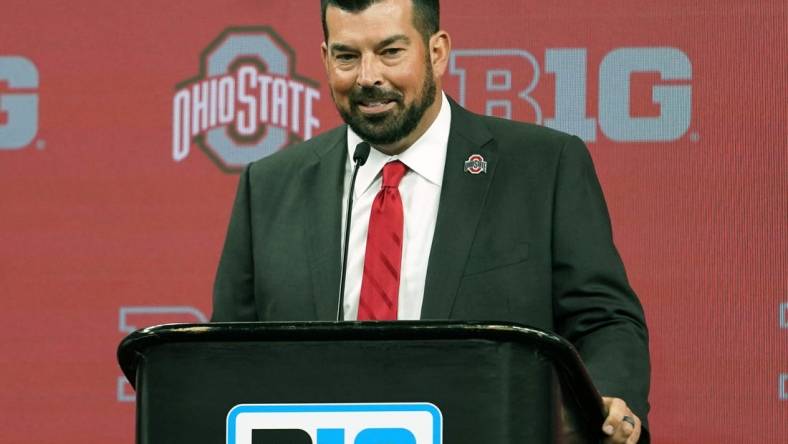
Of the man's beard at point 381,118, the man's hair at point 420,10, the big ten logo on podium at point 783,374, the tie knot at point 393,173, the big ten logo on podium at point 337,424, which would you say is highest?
the man's hair at point 420,10

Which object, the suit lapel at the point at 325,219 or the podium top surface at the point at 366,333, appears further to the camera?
the suit lapel at the point at 325,219

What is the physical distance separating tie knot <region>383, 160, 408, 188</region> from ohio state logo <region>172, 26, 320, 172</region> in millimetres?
907

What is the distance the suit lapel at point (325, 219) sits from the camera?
2.01 metres

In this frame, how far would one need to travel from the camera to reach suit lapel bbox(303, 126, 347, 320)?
2.01m

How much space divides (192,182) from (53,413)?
0.66 meters

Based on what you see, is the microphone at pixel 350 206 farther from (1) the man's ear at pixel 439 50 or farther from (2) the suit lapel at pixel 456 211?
(1) the man's ear at pixel 439 50

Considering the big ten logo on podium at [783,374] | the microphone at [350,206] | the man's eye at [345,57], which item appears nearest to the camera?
the microphone at [350,206]

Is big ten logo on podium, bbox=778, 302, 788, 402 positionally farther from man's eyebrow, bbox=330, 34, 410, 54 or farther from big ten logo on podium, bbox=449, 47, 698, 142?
man's eyebrow, bbox=330, 34, 410, 54

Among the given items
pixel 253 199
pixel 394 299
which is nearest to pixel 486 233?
pixel 394 299

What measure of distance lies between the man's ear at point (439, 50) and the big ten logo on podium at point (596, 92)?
0.72 meters

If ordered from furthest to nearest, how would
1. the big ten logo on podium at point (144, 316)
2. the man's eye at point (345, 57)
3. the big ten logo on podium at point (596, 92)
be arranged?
the big ten logo on podium at point (144, 316), the big ten logo on podium at point (596, 92), the man's eye at point (345, 57)

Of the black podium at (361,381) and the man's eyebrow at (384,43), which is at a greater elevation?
the man's eyebrow at (384,43)

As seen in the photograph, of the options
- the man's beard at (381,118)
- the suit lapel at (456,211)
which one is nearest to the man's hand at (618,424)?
the suit lapel at (456,211)

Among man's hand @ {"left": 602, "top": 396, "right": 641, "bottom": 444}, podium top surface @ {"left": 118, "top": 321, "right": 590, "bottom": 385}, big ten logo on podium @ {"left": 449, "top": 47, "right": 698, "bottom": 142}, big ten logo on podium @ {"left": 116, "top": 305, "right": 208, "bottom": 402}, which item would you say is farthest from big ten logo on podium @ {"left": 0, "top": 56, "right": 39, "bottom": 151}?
man's hand @ {"left": 602, "top": 396, "right": 641, "bottom": 444}
